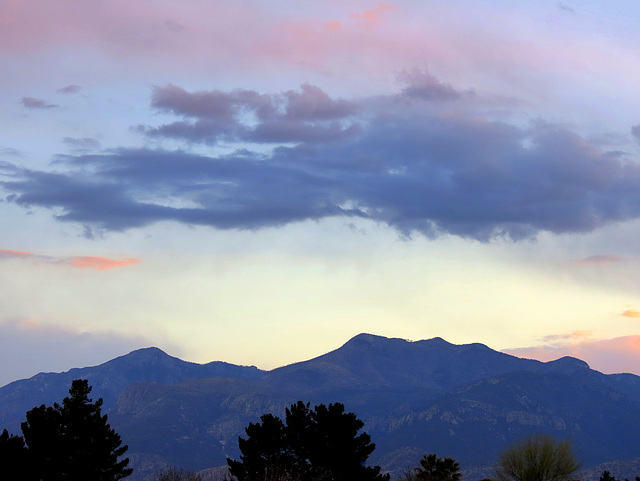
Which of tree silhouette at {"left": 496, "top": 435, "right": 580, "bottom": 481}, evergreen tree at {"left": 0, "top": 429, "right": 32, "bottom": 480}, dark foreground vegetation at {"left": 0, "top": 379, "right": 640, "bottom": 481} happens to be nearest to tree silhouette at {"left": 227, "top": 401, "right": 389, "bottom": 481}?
dark foreground vegetation at {"left": 0, "top": 379, "right": 640, "bottom": 481}

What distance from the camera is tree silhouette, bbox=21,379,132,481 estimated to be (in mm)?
81812

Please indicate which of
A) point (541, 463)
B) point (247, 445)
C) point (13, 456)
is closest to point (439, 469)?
point (541, 463)

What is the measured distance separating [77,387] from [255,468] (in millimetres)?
20265

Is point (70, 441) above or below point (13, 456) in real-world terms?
above

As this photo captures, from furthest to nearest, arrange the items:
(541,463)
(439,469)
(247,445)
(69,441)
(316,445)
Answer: (439,469), (541,463), (247,445), (316,445), (69,441)

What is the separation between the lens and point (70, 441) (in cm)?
8475

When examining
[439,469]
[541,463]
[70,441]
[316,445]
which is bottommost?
[439,469]

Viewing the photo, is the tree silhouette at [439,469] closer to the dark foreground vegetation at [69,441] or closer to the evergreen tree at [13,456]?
the dark foreground vegetation at [69,441]

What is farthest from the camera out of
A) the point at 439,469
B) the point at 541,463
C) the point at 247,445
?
the point at 439,469

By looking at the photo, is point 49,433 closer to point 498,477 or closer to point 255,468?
point 255,468

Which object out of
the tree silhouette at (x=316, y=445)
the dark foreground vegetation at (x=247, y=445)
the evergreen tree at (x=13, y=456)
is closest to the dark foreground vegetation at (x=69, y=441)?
the dark foreground vegetation at (x=247, y=445)

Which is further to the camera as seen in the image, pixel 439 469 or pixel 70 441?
pixel 439 469

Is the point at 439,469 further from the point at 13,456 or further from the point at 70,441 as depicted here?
the point at 13,456

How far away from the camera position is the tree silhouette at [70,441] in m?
81.8
